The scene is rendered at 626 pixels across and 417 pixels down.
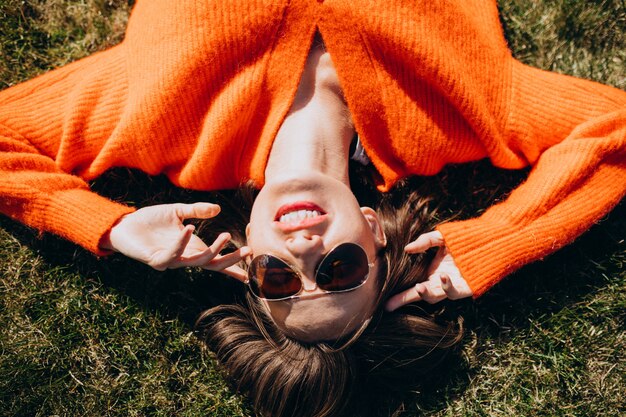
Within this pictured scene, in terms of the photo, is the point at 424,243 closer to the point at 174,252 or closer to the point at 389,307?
the point at 389,307

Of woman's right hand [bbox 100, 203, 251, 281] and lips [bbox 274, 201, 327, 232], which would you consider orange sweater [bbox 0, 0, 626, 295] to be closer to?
woman's right hand [bbox 100, 203, 251, 281]

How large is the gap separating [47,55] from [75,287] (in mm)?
1715

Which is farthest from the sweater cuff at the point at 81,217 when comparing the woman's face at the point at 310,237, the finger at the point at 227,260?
the woman's face at the point at 310,237

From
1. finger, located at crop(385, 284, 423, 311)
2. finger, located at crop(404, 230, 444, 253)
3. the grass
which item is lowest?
the grass

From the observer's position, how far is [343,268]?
254cm

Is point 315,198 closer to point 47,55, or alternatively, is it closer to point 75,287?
point 75,287

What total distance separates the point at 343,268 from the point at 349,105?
0.95m

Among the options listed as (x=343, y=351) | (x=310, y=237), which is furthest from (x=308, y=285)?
(x=343, y=351)

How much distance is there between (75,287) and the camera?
141 inches

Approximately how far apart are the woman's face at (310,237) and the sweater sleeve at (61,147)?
0.98 metres

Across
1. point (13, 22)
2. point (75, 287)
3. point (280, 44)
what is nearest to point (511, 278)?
point (280, 44)

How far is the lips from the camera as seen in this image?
2.51 metres

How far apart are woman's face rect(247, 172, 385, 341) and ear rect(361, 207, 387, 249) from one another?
130 millimetres

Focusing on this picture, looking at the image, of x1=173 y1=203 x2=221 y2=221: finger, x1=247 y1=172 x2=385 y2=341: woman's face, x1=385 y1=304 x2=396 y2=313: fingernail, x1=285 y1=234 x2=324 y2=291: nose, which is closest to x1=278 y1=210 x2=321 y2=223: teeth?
x1=247 y1=172 x2=385 y2=341: woman's face
